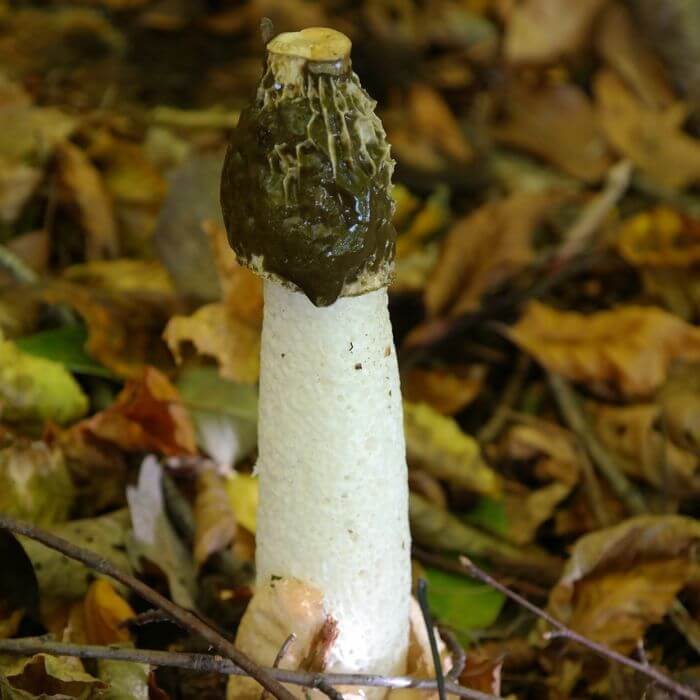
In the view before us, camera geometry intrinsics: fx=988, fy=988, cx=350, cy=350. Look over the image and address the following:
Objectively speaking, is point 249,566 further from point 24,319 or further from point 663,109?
point 663,109

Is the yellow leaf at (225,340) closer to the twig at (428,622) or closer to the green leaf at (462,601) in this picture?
the green leaf at (462,601)

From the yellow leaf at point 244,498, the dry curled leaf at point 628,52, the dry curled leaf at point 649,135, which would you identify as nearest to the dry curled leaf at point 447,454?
the yellow leaf at point 244,498

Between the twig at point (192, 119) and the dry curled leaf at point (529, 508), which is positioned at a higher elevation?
the twig at point (192, 119)

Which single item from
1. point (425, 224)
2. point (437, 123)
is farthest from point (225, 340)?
point (437, 123)

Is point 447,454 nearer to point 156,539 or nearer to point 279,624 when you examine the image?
point 156,539

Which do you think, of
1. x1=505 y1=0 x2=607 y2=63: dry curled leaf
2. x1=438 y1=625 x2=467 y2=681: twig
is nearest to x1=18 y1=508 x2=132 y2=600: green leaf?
x1=438 y1=625 x2=467 y2=681: twig

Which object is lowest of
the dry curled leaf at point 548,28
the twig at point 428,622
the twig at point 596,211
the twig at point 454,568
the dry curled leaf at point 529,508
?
the dry curled leaf at point 529,508

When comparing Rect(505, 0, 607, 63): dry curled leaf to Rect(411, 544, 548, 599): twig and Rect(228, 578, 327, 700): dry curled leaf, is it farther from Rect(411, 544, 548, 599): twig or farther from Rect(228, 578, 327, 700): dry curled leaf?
Rect(228, 578, 327, 700): dry curled leaf
